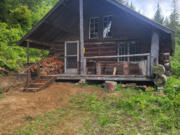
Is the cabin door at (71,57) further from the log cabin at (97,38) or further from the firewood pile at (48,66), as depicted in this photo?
the firewood pile at (48,66)

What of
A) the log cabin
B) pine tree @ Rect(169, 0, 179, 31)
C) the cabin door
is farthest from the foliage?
pine tree @ Rect(169, 0, 179, 31)

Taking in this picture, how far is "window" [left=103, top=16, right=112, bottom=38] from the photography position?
417 inches

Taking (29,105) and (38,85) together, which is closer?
(29,105)

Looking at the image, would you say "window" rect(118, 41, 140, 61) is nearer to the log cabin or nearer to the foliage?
the log cabin

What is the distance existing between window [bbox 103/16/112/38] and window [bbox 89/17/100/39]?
0.60 metres

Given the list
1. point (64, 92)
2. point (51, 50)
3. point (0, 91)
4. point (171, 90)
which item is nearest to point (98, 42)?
point (51, 50)

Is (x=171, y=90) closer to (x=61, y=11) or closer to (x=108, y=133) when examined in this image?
(x=108, y=133)

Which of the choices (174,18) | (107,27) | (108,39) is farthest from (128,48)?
(174,18)

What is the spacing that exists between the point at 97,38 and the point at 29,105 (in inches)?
298

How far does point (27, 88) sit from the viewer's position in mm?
7066

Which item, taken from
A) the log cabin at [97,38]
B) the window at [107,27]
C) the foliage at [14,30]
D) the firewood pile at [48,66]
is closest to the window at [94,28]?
the log cabin at [97,38]

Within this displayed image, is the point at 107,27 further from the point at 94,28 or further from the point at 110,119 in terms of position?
the point at 110,119

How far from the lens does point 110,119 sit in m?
3.87

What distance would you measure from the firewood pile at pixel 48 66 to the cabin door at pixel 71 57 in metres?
0.53
